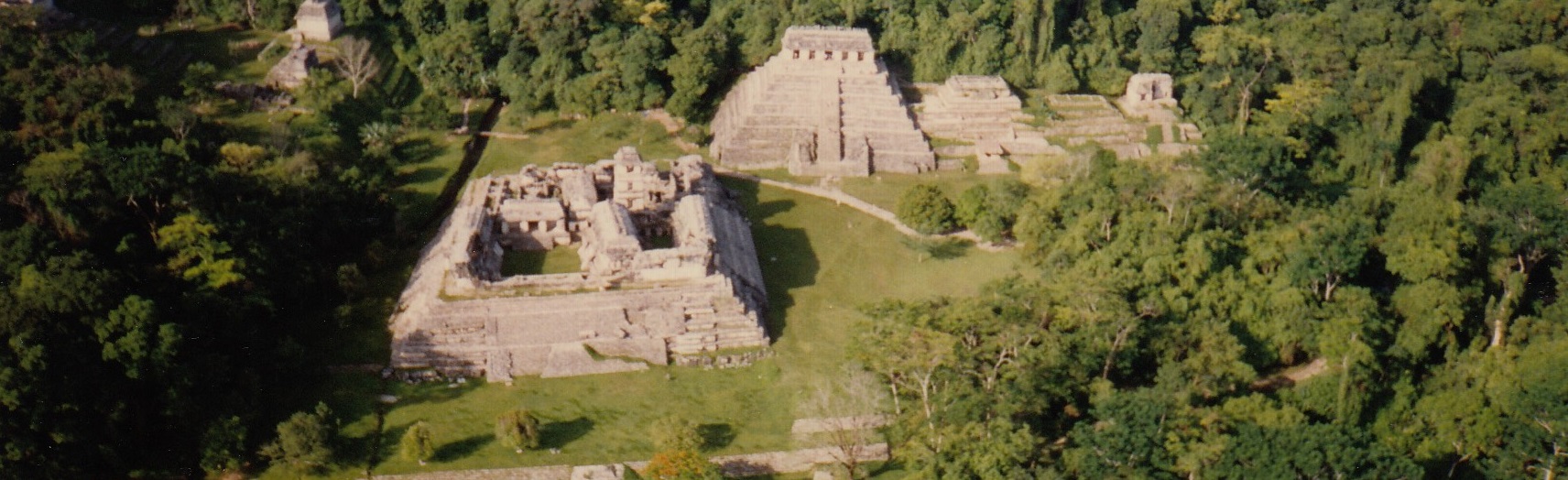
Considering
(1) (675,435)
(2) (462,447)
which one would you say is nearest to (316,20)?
(2) (462,447)

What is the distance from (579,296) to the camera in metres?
39.4

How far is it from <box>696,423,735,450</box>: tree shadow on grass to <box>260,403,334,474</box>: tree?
9606 millimetres

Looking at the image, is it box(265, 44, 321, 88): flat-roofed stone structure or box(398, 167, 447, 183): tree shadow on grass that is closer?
box(398, 167, 447, 183): tree shadow on grass

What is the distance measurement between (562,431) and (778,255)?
13.0 m

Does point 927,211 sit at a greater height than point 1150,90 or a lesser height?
lesser

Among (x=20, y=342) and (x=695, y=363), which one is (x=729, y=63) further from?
(x=20, y=342)

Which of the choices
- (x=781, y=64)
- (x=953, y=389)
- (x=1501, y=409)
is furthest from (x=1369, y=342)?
(x=781, y=64)

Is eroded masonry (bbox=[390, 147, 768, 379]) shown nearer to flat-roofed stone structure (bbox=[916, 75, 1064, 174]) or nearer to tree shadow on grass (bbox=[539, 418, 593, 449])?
tree shadow on grass (bbox=[539, 418, 593, 449])

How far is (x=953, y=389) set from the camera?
112ft

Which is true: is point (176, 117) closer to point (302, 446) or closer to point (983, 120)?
point (302, 446)

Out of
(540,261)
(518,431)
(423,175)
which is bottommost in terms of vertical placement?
(518,431)

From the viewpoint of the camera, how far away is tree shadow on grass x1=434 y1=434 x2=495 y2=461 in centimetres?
3397

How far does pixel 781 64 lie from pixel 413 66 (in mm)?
17462

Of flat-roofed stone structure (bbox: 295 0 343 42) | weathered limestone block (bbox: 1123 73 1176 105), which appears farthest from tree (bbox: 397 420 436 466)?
weathered limestone block (bbox: 1123 73 1176 105)
